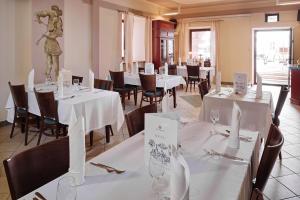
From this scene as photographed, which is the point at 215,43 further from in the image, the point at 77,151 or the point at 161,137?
the point at 77,151

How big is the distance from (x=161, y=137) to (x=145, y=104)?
541cm

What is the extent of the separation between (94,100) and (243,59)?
7821 millimetres

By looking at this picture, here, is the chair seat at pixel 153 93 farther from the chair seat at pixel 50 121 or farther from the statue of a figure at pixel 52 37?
the chair seat at pixel 50 121

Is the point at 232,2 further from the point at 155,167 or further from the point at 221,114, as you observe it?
the point at 155,167

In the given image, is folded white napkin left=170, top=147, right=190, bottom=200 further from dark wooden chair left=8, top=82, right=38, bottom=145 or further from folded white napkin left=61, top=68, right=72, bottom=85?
folded white napkin left=61, top=68, right=72, bottom=85

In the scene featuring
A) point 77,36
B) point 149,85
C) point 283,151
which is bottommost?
point 283,151

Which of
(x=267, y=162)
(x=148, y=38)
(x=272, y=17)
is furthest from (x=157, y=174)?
(x=272, y=17)

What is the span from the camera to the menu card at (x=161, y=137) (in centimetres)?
118

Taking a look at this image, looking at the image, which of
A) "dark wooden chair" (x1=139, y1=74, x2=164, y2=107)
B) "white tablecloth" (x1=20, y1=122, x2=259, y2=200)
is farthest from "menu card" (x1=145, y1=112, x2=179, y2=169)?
"dark wooden chair" (x1=139, y1=74, x2=164, y2=107)

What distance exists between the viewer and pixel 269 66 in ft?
39.9

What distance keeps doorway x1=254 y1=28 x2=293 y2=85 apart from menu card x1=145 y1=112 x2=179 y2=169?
30.4 ft

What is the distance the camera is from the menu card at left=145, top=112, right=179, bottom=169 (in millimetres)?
1184

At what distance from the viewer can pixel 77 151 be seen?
126 cm

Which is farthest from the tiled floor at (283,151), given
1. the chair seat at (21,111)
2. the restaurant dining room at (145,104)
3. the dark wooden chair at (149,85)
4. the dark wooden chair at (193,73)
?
the dark wooden chair at (193,73)
